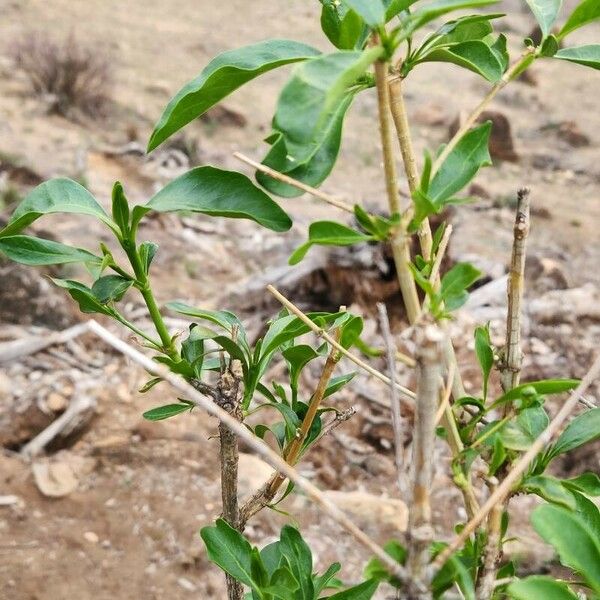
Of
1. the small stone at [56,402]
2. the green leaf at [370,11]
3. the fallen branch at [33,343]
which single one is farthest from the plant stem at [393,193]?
the fallen branch at [33,343]

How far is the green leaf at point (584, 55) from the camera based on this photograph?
1.98ft

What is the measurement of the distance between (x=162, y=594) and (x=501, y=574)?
1236 millimetres

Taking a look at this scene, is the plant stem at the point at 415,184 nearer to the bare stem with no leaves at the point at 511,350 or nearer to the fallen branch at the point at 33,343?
the bare stem with no leaves at the point at 511,350

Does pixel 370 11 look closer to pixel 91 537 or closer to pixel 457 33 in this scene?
pixel 457 33

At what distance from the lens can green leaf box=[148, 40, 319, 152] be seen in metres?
0.54

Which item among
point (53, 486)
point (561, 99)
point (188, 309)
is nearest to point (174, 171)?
point (53, 486)

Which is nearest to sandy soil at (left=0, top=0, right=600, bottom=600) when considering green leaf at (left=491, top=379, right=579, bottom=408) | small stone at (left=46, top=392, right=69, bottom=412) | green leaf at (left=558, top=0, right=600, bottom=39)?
small stone at (left=46, top=392, right=69, bottom=412)

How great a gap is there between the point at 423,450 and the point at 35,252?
426 mm

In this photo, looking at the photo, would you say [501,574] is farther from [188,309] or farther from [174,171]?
[174,171]

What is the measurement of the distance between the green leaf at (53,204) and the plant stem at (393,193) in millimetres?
300

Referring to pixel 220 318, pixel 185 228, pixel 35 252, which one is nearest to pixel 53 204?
pixel 35 252

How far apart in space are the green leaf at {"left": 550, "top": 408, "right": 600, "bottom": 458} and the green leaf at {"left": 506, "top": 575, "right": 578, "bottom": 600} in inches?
5.0

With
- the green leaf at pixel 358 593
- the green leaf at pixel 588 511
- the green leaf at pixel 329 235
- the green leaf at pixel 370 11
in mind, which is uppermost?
the green leaf at pixel 370 11

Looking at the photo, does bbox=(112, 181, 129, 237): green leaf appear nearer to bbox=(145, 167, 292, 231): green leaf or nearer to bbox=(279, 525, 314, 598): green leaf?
bbox=(145, 167, 292, 231): green leaf
